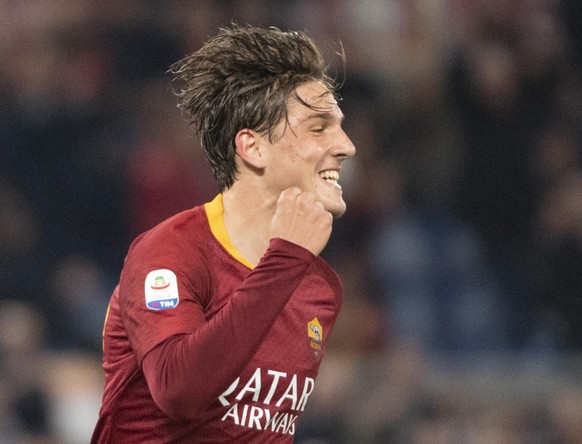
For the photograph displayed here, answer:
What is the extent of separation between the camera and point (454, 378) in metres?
6.41

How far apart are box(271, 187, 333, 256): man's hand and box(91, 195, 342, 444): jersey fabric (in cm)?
4

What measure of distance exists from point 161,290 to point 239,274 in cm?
33

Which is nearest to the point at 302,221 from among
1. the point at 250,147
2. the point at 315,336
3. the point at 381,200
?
the point at 250,147

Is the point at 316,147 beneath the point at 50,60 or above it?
beneath

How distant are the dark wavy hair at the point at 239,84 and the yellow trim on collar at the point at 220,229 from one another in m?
0.08

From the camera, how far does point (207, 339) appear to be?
8.21ft

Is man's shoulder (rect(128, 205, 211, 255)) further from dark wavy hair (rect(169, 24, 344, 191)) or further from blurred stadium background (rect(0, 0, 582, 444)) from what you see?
blurred stadium background (rect(0, 0, 582, 444))

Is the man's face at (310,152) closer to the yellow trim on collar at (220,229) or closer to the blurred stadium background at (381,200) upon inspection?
the yellow trim on collar at (220,229)

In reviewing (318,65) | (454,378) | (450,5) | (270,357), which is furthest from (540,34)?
(270,357)

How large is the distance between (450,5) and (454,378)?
305cm

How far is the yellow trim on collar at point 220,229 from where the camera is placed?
3.04 m

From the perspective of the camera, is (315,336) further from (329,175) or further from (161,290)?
(161,290)

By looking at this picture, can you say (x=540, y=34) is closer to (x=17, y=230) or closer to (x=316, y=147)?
(x=17, y=230)

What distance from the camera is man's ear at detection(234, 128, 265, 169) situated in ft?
10.2
